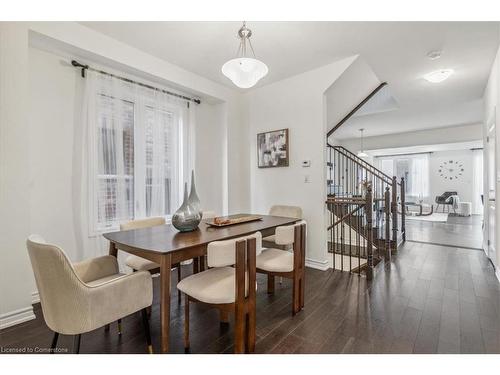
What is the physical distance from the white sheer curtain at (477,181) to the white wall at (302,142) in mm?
9015

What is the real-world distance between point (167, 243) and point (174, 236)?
0.73 ft

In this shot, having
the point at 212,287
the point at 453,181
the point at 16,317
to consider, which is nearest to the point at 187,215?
the point at 212,287

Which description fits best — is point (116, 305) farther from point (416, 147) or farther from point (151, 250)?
point (416, 147)

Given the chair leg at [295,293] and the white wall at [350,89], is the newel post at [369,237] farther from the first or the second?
the white wall at [350,89]

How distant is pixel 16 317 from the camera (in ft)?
6.55

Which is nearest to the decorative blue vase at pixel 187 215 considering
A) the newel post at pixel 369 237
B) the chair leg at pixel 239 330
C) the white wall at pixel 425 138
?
the chair leg at pixel 239 330

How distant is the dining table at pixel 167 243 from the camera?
148 centimetres

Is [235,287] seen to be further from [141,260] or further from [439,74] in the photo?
[439,74]

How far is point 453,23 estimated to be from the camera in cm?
244
